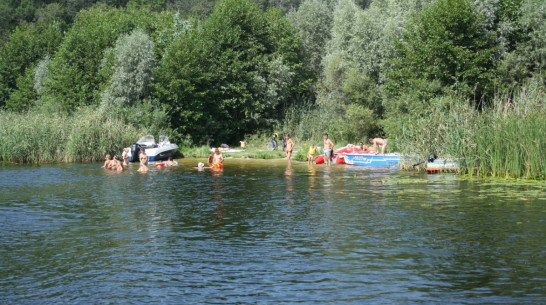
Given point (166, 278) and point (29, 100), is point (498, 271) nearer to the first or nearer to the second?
point (166, 278)

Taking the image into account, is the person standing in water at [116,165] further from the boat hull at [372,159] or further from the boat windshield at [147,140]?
the boat hull at [372,159]

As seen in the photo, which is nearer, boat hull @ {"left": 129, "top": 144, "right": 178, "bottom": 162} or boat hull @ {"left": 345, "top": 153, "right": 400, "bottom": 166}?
boat hull @ {"left": 345, "top": 153, "right": 400, "bottom": 166}

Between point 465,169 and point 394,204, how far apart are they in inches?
321

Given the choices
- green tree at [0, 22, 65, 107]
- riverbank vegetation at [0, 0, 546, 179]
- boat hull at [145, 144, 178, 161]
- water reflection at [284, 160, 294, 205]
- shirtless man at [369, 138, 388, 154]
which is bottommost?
water reflection at [284, 160, 294, 205]

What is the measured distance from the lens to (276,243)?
15078mm

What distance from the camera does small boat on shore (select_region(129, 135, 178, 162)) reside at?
38.6 m

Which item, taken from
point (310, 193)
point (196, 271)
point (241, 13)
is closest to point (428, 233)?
point (196, 271)

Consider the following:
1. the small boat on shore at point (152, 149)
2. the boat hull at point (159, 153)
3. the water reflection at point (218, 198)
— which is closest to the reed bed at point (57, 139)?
the small boat on shore at point (152, 149)

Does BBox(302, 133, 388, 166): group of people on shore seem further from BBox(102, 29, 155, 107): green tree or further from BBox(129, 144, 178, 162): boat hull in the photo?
BBox(102, 29, 155, 107): green tree

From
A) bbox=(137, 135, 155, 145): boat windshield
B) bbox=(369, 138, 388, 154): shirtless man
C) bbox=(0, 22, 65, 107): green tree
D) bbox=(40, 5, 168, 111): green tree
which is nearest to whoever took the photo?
bbox=(369, 138, 388, 154): shirtless man

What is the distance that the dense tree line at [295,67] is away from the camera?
39.6 meters

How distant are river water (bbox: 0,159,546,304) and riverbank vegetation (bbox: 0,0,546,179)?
411cm

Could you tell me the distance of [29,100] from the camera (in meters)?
61.1

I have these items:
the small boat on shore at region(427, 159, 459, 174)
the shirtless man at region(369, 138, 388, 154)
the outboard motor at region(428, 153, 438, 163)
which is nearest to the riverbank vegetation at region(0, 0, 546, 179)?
the outboard motor at region(428, 153, 438, 163)
